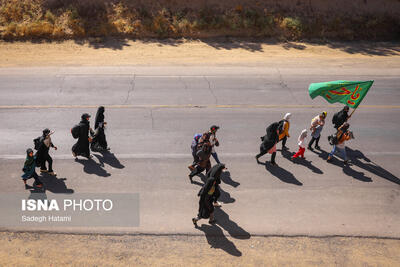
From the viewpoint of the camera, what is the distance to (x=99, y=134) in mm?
11406

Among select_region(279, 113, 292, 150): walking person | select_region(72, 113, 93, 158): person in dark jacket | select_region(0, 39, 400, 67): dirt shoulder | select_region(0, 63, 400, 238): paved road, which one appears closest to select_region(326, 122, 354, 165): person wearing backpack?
select_region(0, 63, 400, 238): paved road

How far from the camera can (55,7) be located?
24812 millimetres

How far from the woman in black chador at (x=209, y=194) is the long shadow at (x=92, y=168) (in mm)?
3448

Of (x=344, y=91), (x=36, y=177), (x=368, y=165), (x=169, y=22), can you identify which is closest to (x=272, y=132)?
(x=344, y=91)

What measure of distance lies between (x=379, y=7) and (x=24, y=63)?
25.4 meters

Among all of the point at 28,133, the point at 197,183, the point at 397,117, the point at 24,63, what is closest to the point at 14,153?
the point at 28,133

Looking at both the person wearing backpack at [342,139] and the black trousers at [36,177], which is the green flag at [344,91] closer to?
the person wearing backpack at [342,139]

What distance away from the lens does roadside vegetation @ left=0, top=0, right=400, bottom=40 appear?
2343 centimetres

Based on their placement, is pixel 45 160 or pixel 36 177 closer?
Answer: pixel 36 177

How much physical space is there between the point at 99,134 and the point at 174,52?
1190cm

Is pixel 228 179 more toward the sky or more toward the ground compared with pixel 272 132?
more toward the ground

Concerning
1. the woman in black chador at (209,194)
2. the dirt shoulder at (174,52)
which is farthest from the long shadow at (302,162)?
the dirt shoulder at (174,52)

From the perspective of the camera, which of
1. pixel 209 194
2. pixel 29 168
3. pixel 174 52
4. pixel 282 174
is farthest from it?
pixel 174 52

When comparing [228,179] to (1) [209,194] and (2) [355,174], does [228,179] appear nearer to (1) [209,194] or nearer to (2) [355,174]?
(1) [209,194]
